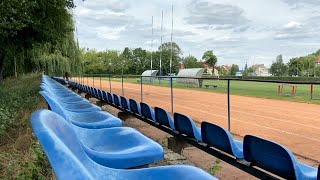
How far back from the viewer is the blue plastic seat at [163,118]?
5672mm

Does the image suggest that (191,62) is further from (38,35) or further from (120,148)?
(120,148)

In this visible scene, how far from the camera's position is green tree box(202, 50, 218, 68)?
112000 millimetres

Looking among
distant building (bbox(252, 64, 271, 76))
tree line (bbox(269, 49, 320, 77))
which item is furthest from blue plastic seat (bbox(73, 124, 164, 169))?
distant building (bbox(252, 64, 271, 76))

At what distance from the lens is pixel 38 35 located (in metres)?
18.0

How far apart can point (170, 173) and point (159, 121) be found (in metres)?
4.13

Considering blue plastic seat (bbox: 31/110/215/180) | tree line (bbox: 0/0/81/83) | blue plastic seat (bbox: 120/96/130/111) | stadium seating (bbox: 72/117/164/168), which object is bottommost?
blue plastic seat (bbox: 120/96/130/111)

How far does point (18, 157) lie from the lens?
398 centimetres

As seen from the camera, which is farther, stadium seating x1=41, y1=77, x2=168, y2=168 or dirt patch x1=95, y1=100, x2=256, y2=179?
dirt patch x1=95, y1=100, x2=256, y2=179

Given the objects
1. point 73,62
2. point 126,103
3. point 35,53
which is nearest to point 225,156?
point 126,103

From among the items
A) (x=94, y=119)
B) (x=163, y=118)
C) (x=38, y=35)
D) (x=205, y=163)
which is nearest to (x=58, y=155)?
(x=94, y=119)

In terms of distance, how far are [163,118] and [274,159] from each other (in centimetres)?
294

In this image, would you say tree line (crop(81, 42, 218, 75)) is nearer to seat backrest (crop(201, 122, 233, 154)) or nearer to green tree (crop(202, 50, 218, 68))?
green tree (crop(202, 50, 218, 68))

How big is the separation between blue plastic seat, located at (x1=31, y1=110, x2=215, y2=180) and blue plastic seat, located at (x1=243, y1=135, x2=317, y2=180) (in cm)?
127

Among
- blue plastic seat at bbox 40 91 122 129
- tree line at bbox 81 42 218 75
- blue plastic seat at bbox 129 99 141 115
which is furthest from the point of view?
tree line at bbox 81 42 218 75
